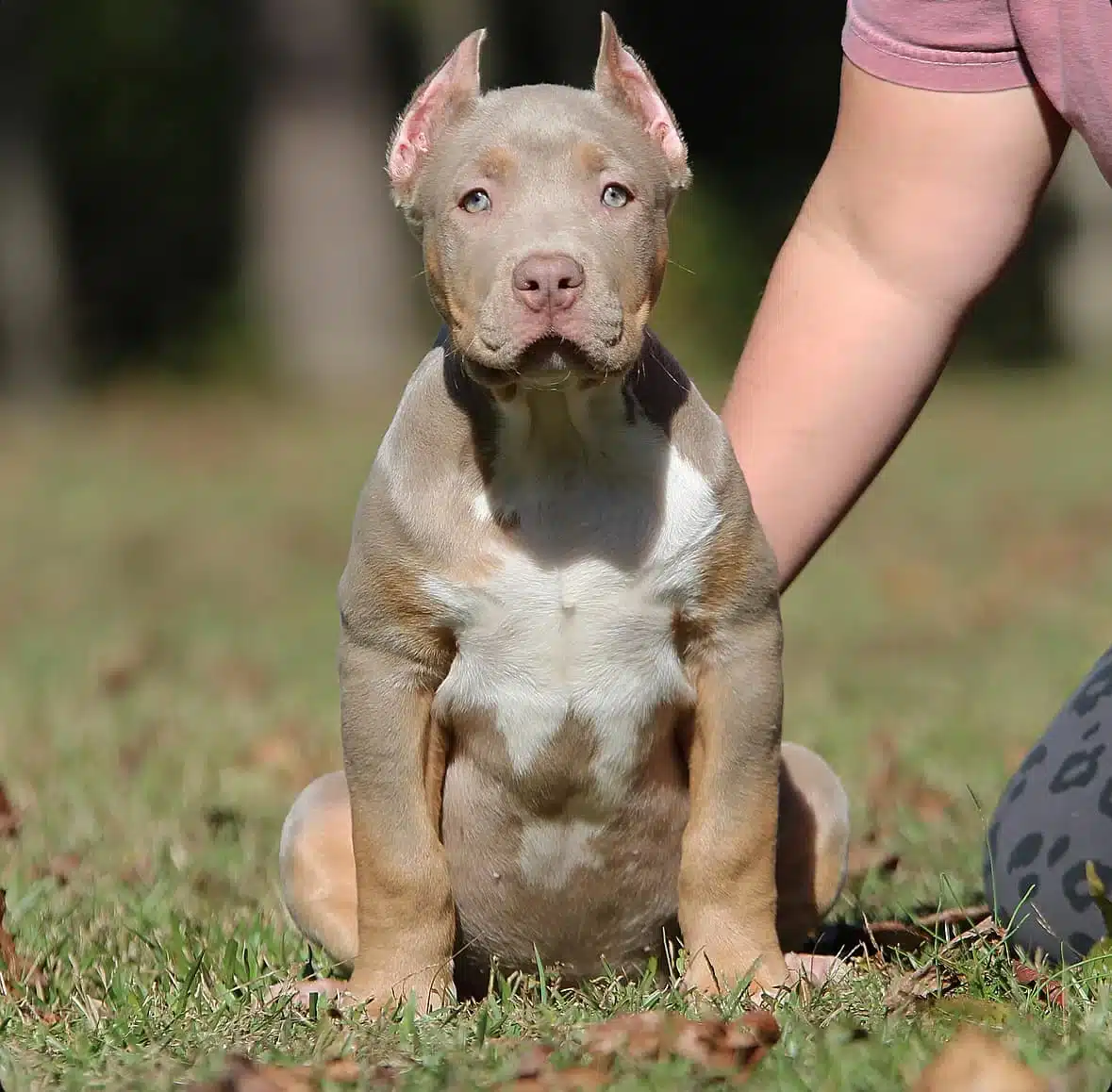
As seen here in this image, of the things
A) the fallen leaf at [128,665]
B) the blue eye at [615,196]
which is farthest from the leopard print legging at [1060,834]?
the fallen leaf at [128,665]

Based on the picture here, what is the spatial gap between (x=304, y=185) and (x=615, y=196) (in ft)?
56.0

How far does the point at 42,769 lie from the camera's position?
5602 millimetres

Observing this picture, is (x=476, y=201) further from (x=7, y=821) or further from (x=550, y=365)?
(x=7, y=821)

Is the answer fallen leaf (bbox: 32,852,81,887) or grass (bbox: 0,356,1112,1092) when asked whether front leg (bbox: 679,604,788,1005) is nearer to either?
grass (bbox: 0,356,1112,1092)

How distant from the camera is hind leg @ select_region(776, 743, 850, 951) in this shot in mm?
3660

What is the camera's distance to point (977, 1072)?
8.54 feet

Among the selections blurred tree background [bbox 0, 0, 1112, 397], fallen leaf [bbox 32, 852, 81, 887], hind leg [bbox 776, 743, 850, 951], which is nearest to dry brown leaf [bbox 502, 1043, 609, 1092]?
hind leg [bbox 776, 743, 850, 951]

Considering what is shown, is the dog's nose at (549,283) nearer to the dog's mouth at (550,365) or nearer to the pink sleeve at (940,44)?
the dog's mouth at (550,365)

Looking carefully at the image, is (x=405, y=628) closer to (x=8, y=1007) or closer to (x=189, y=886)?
(x=8, y=1007)

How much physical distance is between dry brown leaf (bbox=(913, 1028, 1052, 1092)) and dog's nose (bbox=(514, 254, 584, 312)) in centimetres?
122

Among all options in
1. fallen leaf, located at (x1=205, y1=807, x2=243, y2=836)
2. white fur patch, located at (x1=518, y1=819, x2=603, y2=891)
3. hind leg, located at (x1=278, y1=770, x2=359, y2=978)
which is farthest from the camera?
fallen leaf, located at (x1=205, y1=807, x2=243, y2=836)

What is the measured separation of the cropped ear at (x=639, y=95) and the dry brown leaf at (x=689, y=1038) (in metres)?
1.42

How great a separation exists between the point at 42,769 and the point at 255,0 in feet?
49.3

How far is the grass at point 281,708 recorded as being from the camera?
9.81ft
